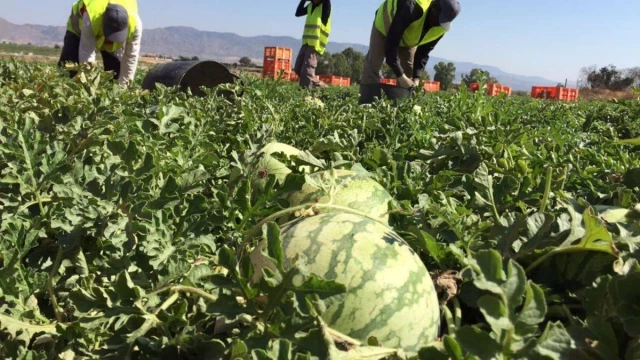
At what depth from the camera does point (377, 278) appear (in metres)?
1.45

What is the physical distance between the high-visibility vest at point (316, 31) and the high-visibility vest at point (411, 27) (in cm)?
425

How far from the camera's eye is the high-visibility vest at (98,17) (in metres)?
7.73

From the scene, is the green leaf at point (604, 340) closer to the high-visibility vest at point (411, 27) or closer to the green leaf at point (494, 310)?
the green leaf at point (494, 310)

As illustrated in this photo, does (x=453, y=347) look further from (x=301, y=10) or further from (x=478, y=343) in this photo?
(x=301, y=10)

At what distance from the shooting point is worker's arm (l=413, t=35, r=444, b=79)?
9.62 m

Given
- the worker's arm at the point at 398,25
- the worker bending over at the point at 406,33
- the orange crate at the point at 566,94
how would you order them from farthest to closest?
the orange crate at the point at 566,94, the worker bending over at the point at 406,33, the worker's arm at the point at 398,25

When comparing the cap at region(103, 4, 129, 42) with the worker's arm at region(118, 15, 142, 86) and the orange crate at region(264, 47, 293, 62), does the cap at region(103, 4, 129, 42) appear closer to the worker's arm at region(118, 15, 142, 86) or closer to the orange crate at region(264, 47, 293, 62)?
the worker's arm at region(118, 15, 142, 86)

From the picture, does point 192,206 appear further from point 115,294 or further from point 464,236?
point 464,236

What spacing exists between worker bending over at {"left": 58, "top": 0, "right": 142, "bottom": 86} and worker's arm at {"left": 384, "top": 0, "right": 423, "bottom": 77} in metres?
3.60

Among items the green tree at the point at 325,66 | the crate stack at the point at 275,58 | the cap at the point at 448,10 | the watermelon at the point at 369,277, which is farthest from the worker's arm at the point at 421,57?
the green tree at the point at 325,66

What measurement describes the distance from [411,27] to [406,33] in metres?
0.14

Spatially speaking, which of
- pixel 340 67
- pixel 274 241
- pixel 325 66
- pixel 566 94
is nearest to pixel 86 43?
pixel 274 241

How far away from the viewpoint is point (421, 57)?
9.80 meters

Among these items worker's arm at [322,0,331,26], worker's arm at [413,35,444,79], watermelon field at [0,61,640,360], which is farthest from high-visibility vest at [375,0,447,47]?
watermelon field at [0,61,640,360]
